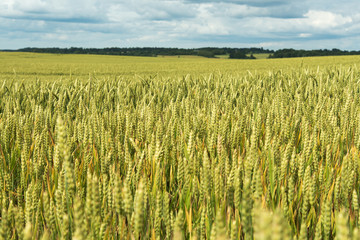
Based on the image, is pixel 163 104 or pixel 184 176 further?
pixel 163 104

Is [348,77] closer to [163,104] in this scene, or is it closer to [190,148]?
[163,104]

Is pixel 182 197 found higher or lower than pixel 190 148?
lower

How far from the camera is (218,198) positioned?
3.27ft

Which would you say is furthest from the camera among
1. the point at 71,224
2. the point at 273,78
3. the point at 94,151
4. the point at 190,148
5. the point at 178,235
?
the point at 273,78

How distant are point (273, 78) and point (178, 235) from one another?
3760 mm

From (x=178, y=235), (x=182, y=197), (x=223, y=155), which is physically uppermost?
(x=178, y=235)

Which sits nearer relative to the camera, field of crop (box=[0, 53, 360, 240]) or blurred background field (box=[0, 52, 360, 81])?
field of crop (box=[0, 53, 360, 240])

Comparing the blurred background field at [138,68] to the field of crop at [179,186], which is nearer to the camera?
the field of crop at [179,186]

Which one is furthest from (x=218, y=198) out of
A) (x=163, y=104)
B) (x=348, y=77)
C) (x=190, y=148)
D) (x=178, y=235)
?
(x=348, y=77)

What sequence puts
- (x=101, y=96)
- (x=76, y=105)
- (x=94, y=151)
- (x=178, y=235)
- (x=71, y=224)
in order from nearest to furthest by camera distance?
(x=178, y=235) < (x=71, y=224) < (x=94, y=151) < (x=76, y=105) < (x=101, y=96)

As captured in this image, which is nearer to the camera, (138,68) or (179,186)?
(179,186)

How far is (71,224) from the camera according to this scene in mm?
879

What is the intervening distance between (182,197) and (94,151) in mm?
485

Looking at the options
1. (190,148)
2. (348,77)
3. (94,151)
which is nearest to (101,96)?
(94,151)
